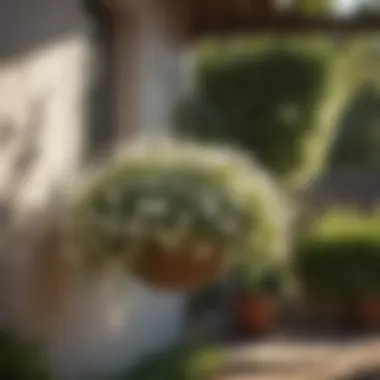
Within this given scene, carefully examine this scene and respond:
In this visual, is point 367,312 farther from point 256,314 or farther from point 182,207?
point 182,207

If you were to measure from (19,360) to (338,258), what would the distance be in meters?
0.44

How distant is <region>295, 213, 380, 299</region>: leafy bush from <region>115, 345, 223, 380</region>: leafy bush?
0.52ft

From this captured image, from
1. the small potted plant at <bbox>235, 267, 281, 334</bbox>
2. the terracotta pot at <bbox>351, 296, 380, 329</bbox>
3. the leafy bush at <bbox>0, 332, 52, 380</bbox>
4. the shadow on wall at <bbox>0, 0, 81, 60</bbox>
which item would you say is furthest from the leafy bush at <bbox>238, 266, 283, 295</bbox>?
the shadow on wall at <bbox>0, 0, 81, 60</bbox>

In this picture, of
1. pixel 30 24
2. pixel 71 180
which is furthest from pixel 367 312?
pixel 30 24

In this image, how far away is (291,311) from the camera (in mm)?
1312

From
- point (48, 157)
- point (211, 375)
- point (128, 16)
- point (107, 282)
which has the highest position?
point (128, 16)

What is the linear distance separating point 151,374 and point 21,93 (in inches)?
16.4

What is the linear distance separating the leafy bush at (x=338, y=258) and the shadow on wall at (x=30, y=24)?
1.41ft

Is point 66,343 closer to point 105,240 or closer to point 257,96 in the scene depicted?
point 105,240

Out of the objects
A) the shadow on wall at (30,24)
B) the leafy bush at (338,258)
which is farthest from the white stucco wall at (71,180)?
the leafy bush at (338,258)

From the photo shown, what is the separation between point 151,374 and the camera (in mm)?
1349

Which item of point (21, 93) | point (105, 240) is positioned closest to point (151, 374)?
point (105, 240)

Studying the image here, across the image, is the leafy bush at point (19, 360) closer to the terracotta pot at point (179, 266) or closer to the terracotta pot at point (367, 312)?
the terracotta pot at point (179, 266)

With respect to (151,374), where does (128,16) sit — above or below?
above
